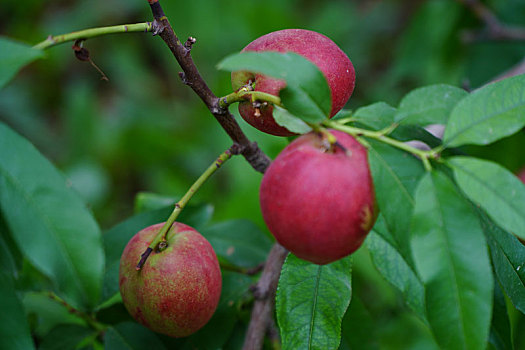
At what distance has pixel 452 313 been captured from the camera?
597mm

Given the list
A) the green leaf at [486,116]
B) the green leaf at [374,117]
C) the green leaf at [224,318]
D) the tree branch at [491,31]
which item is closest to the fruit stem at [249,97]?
the green leaf at [374,117]

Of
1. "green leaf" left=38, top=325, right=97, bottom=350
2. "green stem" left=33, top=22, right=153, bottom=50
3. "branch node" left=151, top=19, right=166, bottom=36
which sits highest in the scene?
"green stem" left=33, top=22, right=153, bottom=50

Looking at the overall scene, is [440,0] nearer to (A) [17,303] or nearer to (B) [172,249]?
(B) [172,249]

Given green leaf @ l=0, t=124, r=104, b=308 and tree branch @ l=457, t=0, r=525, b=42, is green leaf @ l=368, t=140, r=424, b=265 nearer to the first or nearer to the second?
green leaf @ l=0, t=124, r=104, b=308

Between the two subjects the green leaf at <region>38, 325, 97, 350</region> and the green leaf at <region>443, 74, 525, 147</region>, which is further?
the green leaf at <region>38, 325, 97, 350</region>

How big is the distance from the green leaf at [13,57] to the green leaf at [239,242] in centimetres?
69

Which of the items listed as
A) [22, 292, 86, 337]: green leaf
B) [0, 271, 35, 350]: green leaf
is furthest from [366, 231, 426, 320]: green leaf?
[22, 292, 86, 337]: green leaf

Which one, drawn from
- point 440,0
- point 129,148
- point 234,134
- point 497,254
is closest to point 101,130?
point 129,148

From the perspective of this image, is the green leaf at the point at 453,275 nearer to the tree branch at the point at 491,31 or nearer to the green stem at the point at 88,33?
the green stem at the point at 88,33

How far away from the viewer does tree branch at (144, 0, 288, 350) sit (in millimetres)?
802

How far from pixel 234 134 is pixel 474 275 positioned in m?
0.47

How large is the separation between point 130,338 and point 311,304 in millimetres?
388

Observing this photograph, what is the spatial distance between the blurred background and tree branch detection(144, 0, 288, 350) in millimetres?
620

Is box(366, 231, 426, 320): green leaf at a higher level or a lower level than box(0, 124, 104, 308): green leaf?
lower
